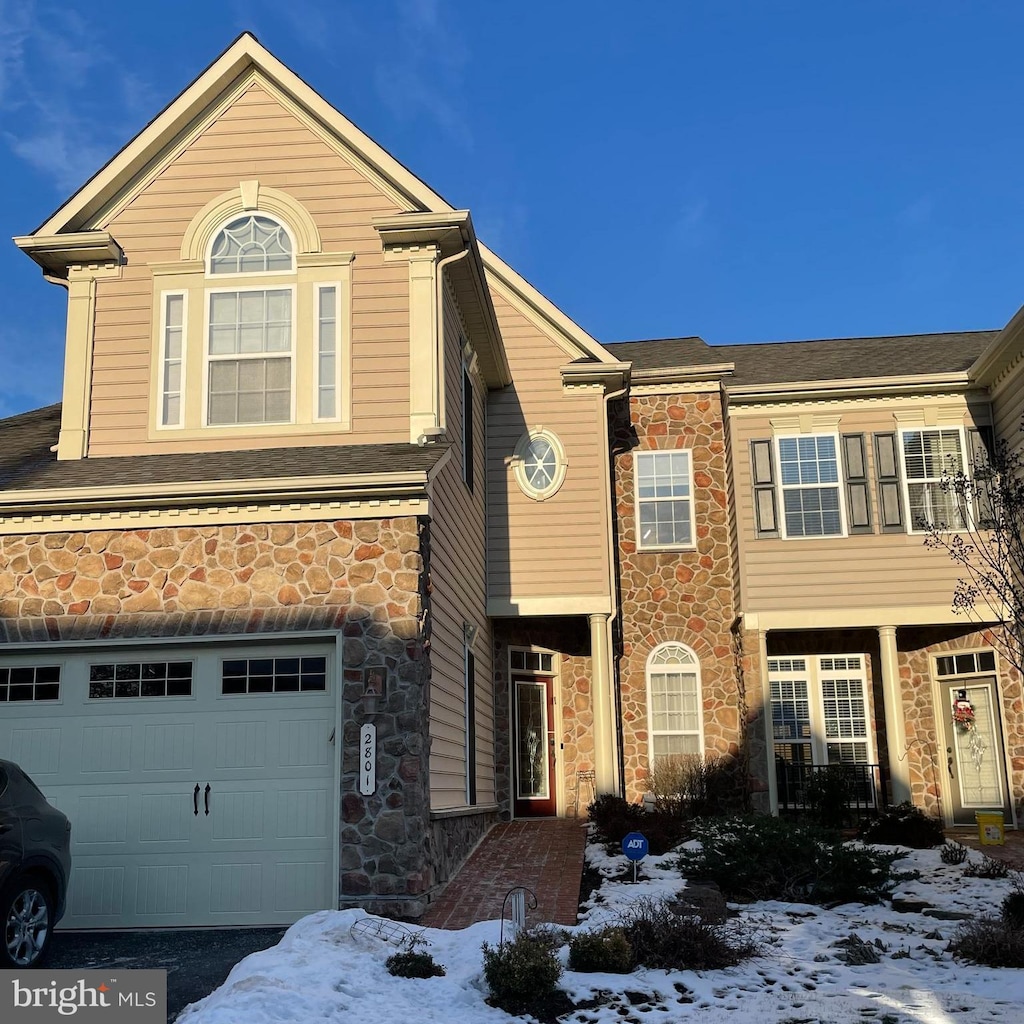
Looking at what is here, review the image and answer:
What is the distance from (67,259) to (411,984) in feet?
29.3

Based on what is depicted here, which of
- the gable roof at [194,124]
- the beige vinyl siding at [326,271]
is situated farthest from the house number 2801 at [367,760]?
the gable roof at [194,124]

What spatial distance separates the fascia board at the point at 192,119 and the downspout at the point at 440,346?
81cm

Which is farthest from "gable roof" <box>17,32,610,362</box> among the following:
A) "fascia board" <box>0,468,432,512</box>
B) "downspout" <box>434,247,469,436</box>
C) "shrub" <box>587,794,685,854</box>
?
"shrub" <box>587,794,685,854</box>

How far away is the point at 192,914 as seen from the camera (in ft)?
31.8

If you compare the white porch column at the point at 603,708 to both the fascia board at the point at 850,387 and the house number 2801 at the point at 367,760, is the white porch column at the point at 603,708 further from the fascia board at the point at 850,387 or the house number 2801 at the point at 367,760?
the house number 2801 at the point at 367,760

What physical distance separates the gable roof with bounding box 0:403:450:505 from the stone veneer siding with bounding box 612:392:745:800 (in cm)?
630

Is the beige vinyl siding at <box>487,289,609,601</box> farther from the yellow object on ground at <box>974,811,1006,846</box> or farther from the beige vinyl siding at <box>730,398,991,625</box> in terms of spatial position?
the yellow object on ground at <box>974,811,1006,846</box>

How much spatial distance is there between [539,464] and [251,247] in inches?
217

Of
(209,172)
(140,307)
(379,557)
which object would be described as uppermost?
(209,172)

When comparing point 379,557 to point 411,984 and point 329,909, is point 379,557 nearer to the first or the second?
point 329,909

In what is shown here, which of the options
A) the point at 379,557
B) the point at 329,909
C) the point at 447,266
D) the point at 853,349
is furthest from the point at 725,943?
the point at 853,349

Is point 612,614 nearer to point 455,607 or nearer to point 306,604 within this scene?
point 455,607

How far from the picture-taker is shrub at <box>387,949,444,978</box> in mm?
7344

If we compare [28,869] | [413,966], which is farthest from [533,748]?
[28,869]
